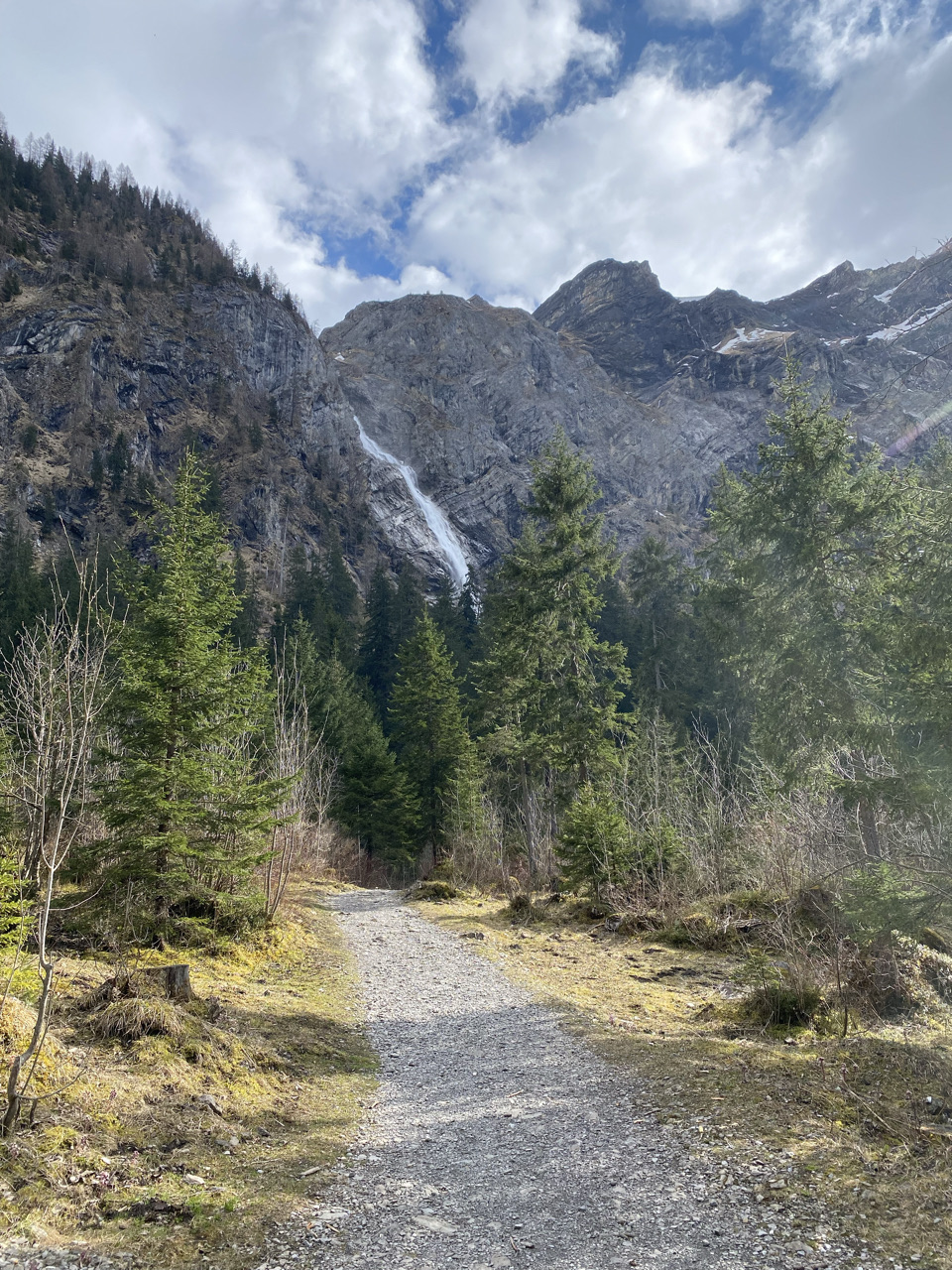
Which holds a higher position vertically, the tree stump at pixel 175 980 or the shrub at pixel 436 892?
the tree stump at pixel 175 980

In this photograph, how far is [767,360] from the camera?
120 meters

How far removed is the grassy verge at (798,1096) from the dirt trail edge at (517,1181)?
10.0 inches

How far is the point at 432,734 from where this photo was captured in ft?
92.2

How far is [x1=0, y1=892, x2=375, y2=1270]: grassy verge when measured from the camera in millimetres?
3283

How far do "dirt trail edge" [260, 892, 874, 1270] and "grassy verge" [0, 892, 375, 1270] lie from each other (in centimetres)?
29

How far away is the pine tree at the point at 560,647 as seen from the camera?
18328mm

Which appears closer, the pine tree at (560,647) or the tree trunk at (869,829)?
the tree trunk at (869,829)

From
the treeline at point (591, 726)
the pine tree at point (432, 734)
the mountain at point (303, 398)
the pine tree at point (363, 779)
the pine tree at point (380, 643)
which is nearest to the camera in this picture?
the treeline at point (591, 726)

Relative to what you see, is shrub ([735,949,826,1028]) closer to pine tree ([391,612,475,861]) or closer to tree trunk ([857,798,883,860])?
tree trunk ([857,798,883,860])

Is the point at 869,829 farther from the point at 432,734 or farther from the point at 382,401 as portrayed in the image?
the point at 382,401

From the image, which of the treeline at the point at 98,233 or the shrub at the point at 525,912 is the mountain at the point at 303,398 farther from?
the shrub at the point at 525,912

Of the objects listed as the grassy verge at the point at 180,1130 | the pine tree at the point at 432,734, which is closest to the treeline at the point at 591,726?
the pine tree at the point at 432,734

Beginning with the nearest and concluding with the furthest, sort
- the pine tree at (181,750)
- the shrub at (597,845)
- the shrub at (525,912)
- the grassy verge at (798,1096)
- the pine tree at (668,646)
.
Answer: the grassy verge at (798,1096) → the pine tree at (181,750) → the shrub at (597,845) → the shrub at (525,912) → the pine tree at (668,646)

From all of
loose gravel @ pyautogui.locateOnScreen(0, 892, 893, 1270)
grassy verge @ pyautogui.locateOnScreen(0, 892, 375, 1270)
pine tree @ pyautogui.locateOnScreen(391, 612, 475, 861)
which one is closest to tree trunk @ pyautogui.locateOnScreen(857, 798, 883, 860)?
loose gravel @ pyautogui.locateOnScreen(0, 892, 893, 1270)
